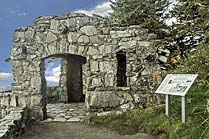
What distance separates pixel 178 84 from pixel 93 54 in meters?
2.62

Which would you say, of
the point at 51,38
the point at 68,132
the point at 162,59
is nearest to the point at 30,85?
the point at 51,38

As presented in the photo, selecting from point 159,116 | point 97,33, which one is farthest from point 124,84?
point 159,116

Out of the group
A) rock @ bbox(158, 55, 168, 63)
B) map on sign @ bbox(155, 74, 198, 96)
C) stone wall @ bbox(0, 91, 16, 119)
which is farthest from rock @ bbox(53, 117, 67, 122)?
rock @ bbox(158, 55, 168, 63)

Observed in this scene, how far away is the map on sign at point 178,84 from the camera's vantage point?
5998 millimetres

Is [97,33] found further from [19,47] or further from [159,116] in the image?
[159,116]

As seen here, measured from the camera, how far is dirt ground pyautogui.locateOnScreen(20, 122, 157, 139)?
6.21m

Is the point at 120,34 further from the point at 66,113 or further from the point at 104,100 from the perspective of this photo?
the point at 66,113

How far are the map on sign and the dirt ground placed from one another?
38.5 inches

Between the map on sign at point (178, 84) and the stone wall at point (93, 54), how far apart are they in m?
1.42

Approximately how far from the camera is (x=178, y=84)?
630 cm

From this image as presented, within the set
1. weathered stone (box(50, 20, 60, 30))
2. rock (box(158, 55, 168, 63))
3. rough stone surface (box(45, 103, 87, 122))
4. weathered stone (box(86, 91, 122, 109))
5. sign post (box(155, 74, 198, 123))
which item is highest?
weathered stone (box(50, 20, 60, 30))

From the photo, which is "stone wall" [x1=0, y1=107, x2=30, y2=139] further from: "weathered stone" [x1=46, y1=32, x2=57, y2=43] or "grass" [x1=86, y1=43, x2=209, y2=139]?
"weathered stone" [x1=46, y1=32, x2=57, y2=43]

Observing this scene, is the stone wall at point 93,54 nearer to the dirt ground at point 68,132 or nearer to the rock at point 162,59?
the rock at point 162,59

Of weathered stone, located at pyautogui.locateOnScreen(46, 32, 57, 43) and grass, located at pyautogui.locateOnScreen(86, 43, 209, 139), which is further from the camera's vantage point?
weathered stone, located at pyautogui.locateOnScreen(46, 32, 57, 43)
